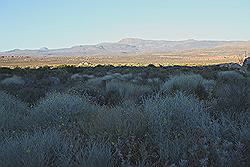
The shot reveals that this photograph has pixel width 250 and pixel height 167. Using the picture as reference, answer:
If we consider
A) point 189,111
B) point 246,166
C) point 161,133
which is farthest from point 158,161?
point 189,111

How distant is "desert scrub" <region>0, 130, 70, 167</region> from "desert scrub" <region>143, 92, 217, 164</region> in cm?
128

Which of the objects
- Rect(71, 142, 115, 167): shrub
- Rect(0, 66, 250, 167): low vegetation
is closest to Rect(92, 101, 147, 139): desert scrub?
Rect(0, 66, 250, 167): low vegetation

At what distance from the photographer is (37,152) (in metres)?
3.90

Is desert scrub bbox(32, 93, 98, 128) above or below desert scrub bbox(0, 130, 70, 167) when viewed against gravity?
below

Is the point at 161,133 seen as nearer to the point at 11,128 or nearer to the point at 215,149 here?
the point at 215,149

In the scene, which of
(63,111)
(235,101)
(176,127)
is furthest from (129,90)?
(176,127)

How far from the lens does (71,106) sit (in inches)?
269

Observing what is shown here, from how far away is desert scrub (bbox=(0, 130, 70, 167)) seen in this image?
3.71 meters

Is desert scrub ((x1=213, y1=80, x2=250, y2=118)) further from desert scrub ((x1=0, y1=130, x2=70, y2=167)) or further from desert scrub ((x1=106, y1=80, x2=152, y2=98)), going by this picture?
desert scrub ((x1=106, y1=80, x2=152, y2=98))

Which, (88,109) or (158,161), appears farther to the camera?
(88,109)

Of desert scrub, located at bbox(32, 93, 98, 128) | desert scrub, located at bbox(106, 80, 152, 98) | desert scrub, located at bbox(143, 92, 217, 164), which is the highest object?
desert scrub, located at bbox(143, 92, 217, 164)

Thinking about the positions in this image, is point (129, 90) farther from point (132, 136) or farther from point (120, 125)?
point (132, 136)

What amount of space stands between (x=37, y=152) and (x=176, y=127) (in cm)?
218

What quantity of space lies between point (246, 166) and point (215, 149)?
1.36 feet
